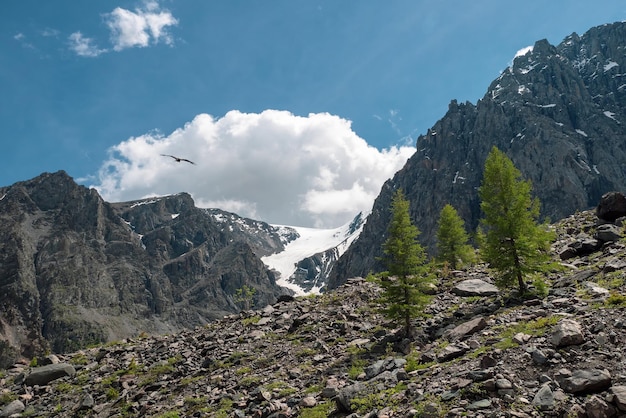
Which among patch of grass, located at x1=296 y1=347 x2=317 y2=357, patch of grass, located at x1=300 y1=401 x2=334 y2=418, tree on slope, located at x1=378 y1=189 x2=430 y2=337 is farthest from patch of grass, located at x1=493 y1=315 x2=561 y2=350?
patch of grass, located at x1=296 y1=347 x2=317 y2=357

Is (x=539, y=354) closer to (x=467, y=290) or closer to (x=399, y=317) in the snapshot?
(x=399, y=317)

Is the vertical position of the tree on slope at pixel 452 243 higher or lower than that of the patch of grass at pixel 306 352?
higher

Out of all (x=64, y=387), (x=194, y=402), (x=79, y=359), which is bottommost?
(x=194, y=402)

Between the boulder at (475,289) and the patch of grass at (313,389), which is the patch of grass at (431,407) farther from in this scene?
the boulder at (475,289)

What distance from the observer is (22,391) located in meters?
23.7

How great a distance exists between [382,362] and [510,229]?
1118 cm

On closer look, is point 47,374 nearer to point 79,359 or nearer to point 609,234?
point 79,359

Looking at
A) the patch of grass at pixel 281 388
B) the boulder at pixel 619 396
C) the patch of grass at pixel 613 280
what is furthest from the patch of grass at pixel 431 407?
the patch of grass at pixel 613 280

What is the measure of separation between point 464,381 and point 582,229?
28.8 meters

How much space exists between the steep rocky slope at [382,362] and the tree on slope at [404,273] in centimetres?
133

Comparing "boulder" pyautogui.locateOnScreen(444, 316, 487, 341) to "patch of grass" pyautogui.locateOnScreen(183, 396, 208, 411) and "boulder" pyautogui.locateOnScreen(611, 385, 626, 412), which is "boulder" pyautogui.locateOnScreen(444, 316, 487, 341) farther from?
"patch of grass" pyautogui.locateOnScreen(183, 396, 208, 411)

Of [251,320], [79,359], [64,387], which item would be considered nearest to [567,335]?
[251,320]

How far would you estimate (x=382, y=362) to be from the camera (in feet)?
54.9

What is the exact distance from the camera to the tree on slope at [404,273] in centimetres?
2084
